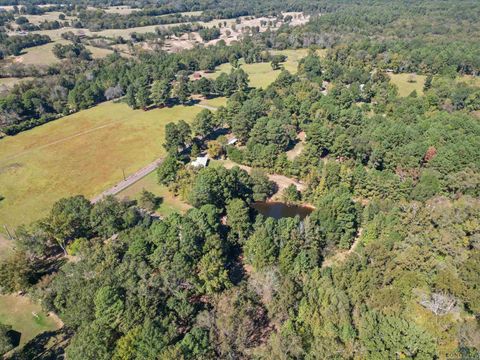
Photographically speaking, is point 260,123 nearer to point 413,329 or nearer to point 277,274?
point 277,274

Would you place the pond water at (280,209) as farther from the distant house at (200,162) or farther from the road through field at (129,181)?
the road through field at (129,181)

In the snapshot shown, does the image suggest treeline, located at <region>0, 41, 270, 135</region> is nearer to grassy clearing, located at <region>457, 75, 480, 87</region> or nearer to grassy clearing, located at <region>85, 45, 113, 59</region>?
grassy clearing, located at <region>85, 45, 113, 59</region>

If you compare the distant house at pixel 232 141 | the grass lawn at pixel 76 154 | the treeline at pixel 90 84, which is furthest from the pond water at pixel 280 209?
the treeline at pixel 90 84

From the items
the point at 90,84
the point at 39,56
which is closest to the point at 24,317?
the point at 90,84

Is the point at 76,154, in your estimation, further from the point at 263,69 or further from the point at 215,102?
the point at 263,69

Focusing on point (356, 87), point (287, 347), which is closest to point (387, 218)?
point (287, 347)
